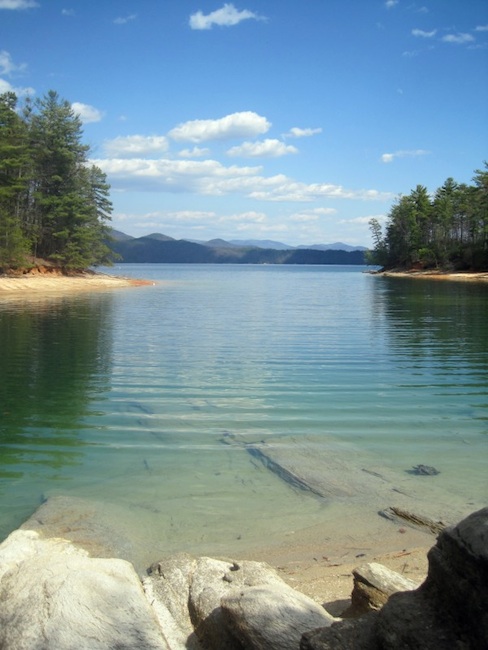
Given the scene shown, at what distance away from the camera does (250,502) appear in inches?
282

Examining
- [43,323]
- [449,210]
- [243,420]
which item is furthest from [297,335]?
[449,210]

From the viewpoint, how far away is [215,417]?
11.0m

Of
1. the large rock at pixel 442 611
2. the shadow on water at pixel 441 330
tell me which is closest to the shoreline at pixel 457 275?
the shadow on water at pixel 441 330

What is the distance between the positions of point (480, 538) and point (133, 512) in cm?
507

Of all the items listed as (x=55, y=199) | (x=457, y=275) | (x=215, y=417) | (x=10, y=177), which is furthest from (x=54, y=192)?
(x=215, y=417)

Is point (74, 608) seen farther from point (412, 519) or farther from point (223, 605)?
point (412, 519)

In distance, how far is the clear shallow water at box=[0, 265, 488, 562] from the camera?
22.9ft

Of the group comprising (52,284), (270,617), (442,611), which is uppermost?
(52,284)

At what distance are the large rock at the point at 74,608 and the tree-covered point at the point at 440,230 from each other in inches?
3179

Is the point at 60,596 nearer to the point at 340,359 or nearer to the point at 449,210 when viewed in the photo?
the point at 340,359

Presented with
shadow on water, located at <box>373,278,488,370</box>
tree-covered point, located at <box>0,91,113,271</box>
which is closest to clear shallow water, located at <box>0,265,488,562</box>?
shadow on water, located at <box>373,278,488,370</box>

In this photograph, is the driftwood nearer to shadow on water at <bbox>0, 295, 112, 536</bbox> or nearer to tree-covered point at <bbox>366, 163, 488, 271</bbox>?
shadow on water at <bbox>0, 295, 112, 536</bbox>

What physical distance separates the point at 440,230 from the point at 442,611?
333ft

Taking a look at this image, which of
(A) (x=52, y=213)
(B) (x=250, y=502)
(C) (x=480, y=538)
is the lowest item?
(B) (x=250, y=502)
